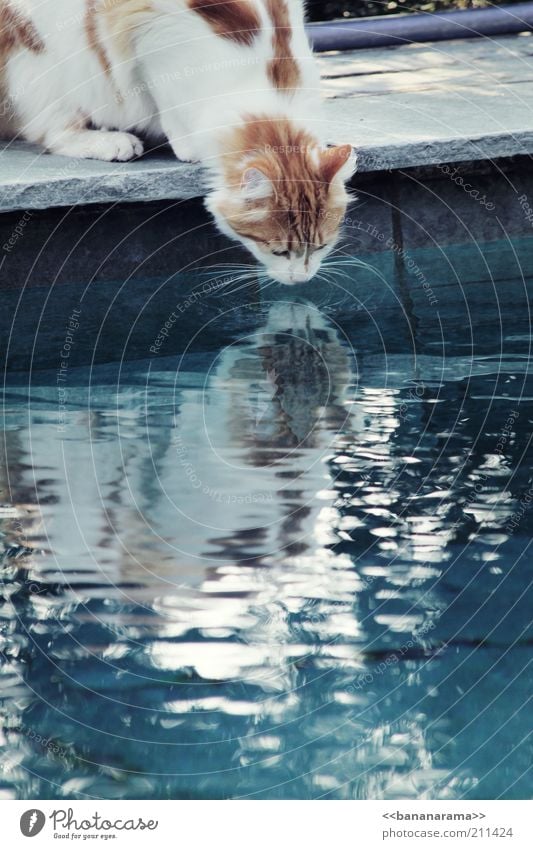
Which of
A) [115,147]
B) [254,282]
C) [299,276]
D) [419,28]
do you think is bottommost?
[299,276]

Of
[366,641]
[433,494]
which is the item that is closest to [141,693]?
[366,641]

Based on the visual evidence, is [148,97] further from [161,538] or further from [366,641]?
[366,641]

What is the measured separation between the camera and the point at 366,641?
6.91 feet

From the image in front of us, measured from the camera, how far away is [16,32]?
3836 millimetres

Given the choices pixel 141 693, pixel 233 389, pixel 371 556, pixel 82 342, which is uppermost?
pixel 82 342

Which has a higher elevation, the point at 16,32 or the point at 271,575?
the point at 16,32

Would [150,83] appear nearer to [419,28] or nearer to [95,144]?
[95,144]

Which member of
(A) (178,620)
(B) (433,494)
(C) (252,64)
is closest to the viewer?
(A) (178,620)

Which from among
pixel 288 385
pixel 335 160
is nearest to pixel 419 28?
pixel 335 160

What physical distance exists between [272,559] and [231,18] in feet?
6.28

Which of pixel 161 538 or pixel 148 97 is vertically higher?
pixel 148 97

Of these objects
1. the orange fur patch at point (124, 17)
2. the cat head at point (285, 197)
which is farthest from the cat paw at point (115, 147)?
the cat head at point (285, 197)

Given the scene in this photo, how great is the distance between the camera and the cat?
3383mm

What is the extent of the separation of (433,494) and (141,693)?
3.16ft
